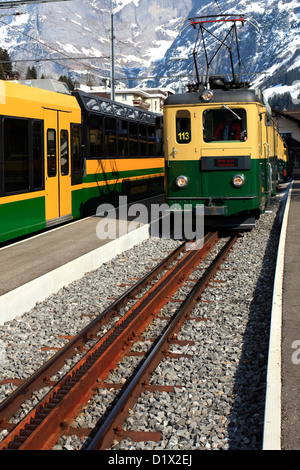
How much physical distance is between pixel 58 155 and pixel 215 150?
3482 mm

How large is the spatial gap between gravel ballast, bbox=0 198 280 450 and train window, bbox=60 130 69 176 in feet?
13.8

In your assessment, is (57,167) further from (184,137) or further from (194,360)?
(194,360)

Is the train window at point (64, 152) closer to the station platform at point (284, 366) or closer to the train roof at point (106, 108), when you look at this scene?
the train roof at point (106, 108)

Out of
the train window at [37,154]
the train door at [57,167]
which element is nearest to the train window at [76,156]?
the train door at [57,167]

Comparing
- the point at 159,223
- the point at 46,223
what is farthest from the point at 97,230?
the point at 159,223

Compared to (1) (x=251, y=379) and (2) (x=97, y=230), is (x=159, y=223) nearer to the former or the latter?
(2) (x=97, y=230)

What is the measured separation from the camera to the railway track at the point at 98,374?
4488 millimetres

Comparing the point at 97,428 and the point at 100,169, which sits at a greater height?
the point at 100,169

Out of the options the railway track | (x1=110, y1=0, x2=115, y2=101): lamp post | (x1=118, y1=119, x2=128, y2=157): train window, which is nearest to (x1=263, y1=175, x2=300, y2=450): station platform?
the railway track

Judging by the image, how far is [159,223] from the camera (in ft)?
52.5

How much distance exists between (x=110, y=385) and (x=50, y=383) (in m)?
0.55

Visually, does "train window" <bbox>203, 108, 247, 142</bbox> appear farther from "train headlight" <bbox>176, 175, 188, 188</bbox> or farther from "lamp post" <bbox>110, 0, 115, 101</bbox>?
"lamp post" <bbox>110, 0, 115, 101</bbox>

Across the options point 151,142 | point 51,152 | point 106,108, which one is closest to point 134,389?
point 51,152

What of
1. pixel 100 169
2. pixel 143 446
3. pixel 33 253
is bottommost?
pixel 143 446
